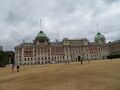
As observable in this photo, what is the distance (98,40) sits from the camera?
152500 millimetres

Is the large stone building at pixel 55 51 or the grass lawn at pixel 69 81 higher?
the large stone building at pixel 55 51

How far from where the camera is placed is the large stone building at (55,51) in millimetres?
118250

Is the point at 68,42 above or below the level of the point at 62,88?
above

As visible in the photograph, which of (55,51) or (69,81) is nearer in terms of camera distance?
(69,81)

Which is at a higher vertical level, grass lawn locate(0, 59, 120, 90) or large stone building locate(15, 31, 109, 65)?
large stone building locate(15, 31, 109, 65)

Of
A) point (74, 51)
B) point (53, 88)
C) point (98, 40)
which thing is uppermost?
point (98, 40)

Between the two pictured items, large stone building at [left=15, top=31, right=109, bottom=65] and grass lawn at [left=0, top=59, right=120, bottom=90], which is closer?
grass lawn at [left=0, top=59, right=120, bottom=90]

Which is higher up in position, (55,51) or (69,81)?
(55,51)

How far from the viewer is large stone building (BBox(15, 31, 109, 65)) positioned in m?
118

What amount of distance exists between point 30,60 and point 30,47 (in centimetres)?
1032

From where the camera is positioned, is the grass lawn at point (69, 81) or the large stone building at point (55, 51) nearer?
the grass lawn at point (69, 81)

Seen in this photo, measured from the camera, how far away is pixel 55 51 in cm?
12512

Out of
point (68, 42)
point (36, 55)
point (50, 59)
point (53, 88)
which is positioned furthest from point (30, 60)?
point (53, 88)

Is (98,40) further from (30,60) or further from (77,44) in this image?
(30,60)
